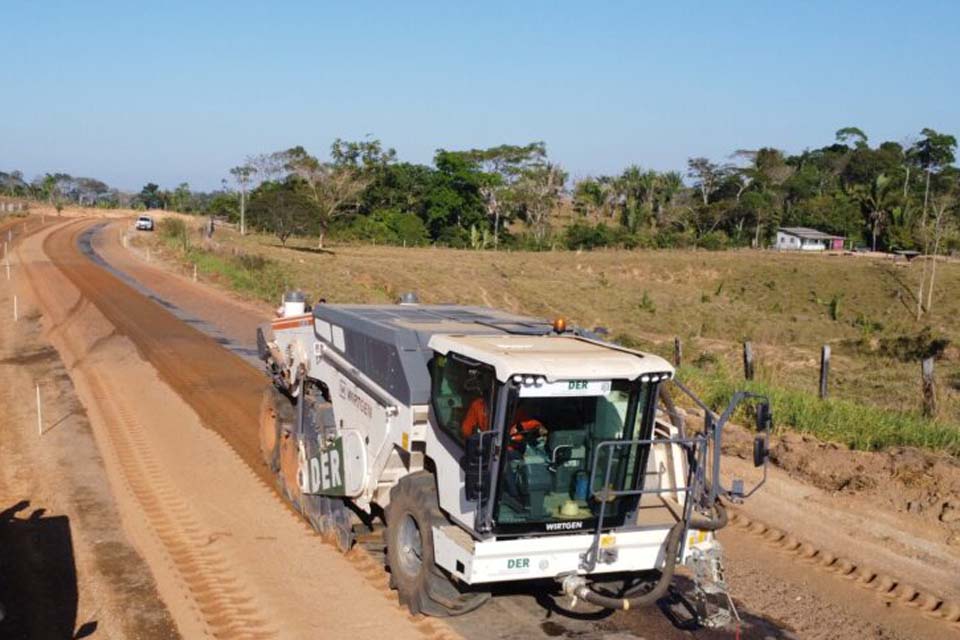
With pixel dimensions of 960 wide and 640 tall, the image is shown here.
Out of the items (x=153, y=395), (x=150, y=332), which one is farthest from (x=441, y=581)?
(x=150, y=332)

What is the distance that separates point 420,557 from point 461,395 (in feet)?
5.41

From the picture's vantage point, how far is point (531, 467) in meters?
7.26

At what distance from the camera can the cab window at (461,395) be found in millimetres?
7214

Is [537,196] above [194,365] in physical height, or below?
above

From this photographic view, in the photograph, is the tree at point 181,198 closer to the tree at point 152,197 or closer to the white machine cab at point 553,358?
the tree at point 152,197

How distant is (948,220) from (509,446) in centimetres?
7311

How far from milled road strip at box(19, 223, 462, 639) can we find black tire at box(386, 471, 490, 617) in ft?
0.96

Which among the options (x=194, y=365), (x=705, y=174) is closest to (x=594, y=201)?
(x=705, y=174)

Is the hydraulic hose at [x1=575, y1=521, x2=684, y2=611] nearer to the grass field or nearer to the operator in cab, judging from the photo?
the operator in cab

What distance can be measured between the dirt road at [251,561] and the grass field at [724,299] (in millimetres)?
6337

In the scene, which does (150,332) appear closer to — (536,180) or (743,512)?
(743,512)

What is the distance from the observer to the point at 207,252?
50.3m

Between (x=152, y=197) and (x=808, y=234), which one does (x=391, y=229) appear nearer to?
(x=808, y=234)

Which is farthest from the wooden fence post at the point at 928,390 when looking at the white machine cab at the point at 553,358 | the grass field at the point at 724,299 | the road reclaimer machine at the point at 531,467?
the white machine cab at the point at 553,358
